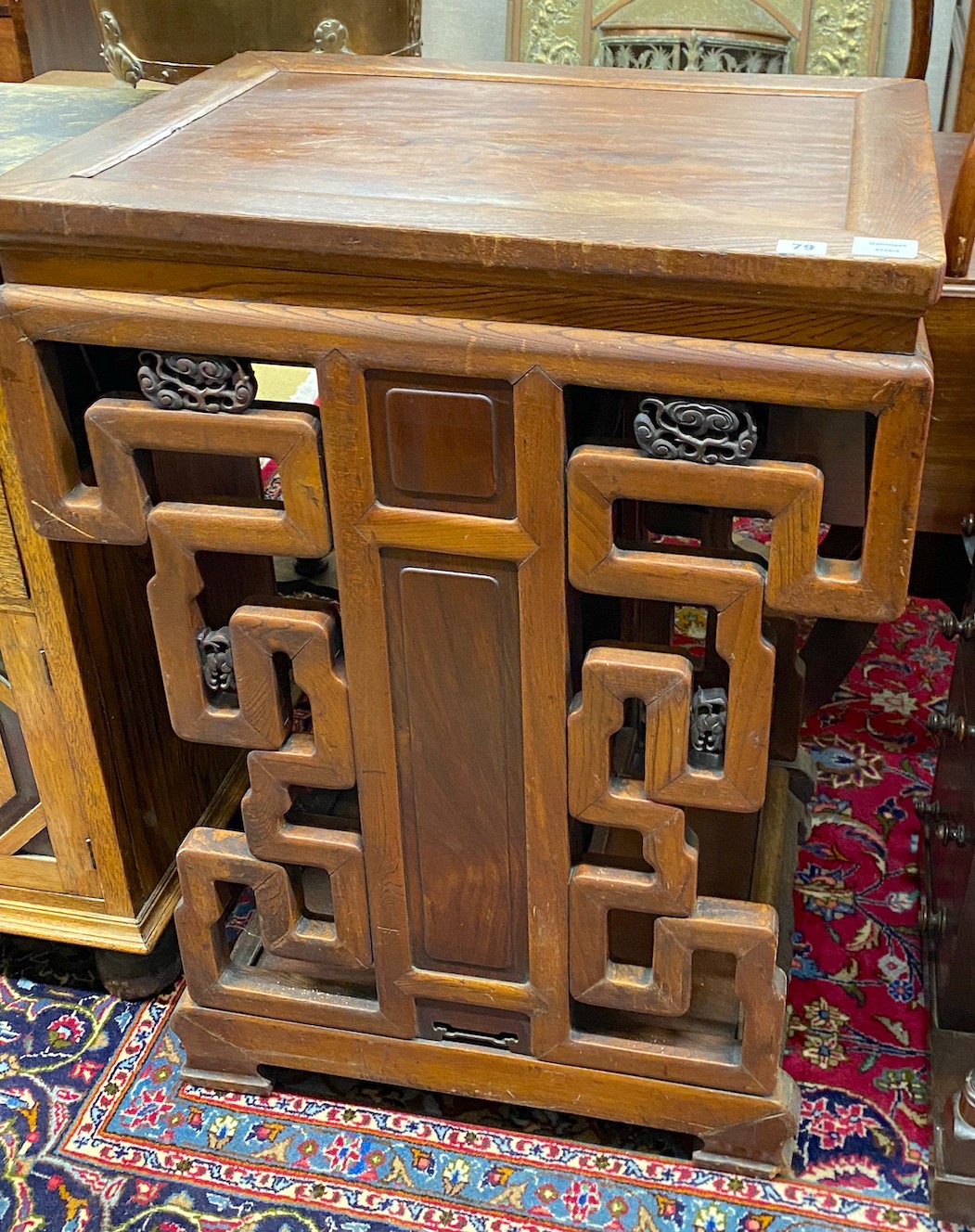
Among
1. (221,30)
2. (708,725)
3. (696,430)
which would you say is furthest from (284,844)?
(221,30)

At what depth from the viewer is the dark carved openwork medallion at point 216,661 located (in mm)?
1222

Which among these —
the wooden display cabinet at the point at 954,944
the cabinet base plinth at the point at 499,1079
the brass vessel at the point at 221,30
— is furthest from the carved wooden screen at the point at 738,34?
the cabinet base plinth at the point at 499,1079

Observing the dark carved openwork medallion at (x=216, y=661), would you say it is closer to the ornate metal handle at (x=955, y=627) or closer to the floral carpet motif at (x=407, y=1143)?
the floral carpet motif at (x=407, y=1143)

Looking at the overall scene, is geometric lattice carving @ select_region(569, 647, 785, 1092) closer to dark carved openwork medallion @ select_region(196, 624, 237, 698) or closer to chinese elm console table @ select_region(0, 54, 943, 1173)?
chinese elm console table @ select_region(0, 54, 943, 1173)

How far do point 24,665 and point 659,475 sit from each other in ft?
2.44

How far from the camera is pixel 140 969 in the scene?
156cm

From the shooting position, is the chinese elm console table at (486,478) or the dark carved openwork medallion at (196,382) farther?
the dark carved openwork medallion at (196,382)

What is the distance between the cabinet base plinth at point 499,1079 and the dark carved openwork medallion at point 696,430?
0.68 meters

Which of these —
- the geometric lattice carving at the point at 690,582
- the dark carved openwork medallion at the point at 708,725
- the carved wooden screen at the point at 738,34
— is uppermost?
the carved wooden screen at the point at 738,34

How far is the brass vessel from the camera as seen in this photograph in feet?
6.25

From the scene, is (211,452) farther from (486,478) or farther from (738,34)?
(738,34)

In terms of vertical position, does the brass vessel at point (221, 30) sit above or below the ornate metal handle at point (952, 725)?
above

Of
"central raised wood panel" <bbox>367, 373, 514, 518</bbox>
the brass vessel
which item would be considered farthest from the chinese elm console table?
the brass vessel

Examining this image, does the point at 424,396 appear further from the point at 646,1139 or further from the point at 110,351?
the point at 646,1139
